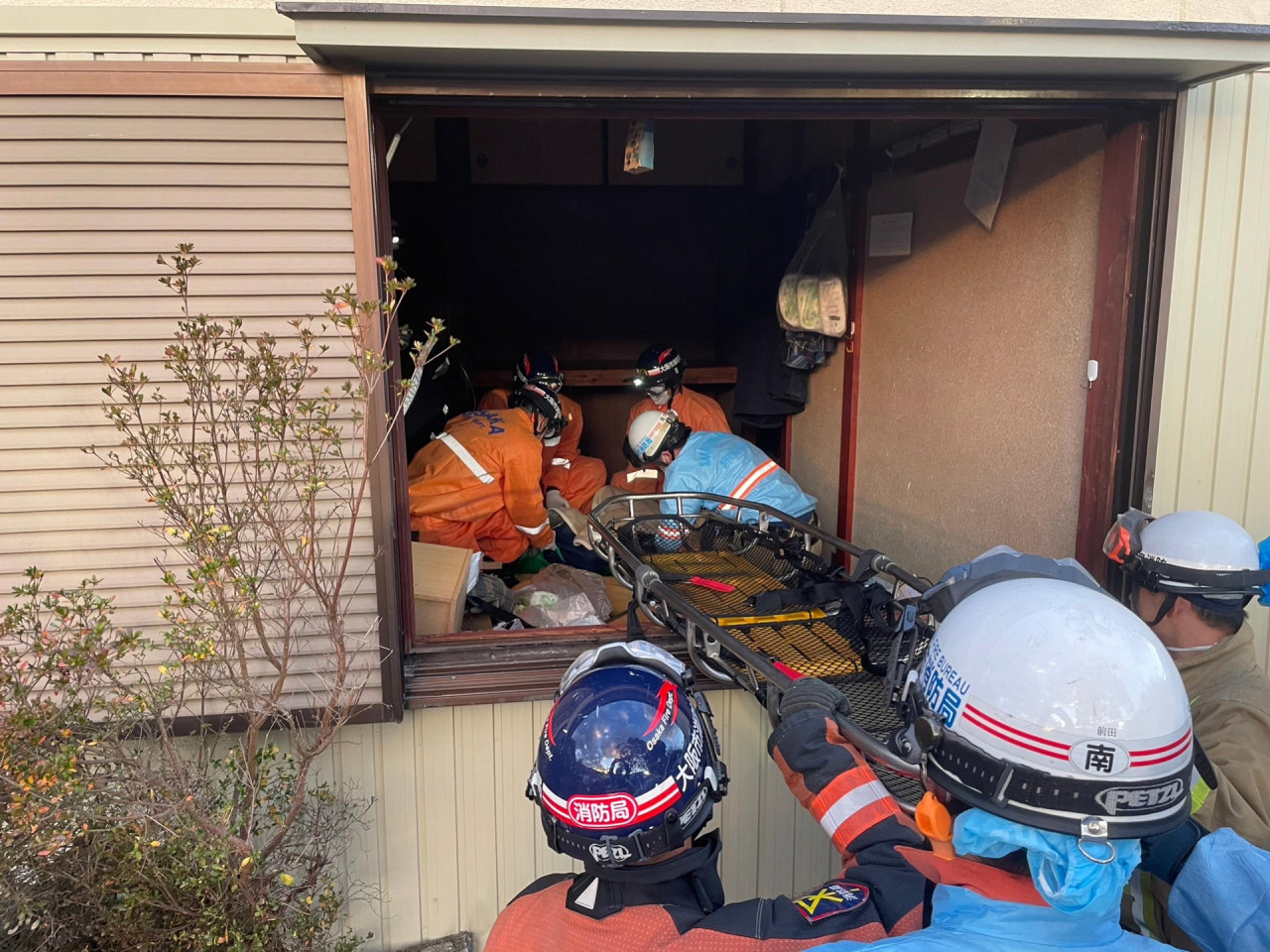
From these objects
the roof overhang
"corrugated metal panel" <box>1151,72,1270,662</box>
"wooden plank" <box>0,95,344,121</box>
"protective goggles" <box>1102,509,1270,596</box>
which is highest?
the roof overhang

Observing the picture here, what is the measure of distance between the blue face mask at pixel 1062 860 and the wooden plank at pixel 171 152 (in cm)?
218

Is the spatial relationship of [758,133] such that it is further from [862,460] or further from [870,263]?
[862,460]

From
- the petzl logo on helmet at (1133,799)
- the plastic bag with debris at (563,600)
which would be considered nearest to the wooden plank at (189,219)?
the plastic bag with debris at (563,600)

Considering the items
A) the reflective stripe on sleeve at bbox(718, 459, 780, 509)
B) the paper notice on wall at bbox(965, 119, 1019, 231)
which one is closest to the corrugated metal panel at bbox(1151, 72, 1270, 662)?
the paper notice on wall at bbox(965, 119, 1019, 231)

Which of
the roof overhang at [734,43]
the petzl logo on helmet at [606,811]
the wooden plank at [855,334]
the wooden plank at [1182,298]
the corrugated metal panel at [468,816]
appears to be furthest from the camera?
the wooden plank at [855,334]

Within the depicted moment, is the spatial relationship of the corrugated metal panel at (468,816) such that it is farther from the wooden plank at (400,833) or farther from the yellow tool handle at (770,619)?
the yellow tool handle at (770,619)

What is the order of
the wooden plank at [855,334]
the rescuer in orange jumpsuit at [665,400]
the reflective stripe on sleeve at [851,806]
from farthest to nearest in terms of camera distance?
the rescuer in orange jumpsuit at [665,400], the wooden plank at [855,334], the reflective stripe on sleeve at [851,806]

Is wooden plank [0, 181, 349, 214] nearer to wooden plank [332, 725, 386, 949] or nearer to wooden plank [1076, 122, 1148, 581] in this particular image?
wooden plank [332, 725, 386, 949]

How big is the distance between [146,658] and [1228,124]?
3.61 m

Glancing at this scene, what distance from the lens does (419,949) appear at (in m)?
3.09

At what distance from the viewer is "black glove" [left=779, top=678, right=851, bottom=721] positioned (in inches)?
81.0

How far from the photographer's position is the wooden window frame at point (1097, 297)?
8.70 feet

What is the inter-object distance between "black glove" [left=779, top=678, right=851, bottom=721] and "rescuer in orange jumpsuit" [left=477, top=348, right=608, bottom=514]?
10.5 feet

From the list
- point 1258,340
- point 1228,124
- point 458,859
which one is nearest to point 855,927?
point 458,859
